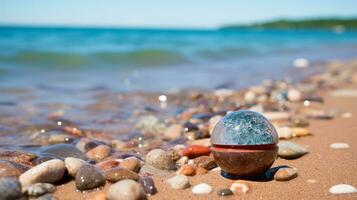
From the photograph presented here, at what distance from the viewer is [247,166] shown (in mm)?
2898

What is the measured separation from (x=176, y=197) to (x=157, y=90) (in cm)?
568

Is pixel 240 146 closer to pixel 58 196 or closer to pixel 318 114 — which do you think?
pixel 58 196

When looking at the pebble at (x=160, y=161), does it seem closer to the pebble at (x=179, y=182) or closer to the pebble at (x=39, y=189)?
the pebble at (x=179, y=182)

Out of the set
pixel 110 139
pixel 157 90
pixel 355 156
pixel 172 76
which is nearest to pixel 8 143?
pixel 110 139

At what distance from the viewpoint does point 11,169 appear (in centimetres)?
307

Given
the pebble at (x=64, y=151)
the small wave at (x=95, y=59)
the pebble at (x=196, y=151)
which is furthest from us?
the small wave at (x=95, y=59)

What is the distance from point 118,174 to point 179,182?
1.41 feet

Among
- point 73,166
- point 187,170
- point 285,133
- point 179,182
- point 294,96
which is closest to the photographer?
point 179,182

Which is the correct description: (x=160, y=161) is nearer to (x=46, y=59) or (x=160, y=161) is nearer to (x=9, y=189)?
(x=9, y=189)

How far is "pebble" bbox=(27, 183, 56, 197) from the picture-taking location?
2.70 m

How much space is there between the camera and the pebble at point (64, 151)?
380cm

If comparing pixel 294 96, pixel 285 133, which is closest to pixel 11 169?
pixel 285 133

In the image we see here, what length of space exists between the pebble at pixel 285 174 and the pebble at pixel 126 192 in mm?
994

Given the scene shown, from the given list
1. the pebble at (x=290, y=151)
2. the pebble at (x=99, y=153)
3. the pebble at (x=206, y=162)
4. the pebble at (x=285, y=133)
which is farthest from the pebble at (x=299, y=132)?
the pebble at (x=99, y=153)
